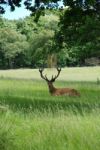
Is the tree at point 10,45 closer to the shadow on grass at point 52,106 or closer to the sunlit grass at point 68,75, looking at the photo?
the sunlit grass at point 68,75

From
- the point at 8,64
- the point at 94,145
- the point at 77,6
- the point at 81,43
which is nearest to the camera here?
the point at 94,145

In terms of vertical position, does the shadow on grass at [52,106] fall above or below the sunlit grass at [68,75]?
above

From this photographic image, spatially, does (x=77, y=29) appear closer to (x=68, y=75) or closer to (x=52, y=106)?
(x=52, y=106)

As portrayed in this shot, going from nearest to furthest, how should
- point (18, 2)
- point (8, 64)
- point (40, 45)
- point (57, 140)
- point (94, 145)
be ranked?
point (94, 145) < point (57, 140) < point (18, 2) < point (40, 45) < point (8, 64)

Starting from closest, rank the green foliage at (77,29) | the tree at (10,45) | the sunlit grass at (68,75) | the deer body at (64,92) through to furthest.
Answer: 1. the deer body at (64,92)
2. the green foliage at (77,29)
3. the sunlit grass at (68,75)
4. the tree at (10,45)

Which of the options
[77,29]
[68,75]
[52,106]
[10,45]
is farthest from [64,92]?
[10,45]

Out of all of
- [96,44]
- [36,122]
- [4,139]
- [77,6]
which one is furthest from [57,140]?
[96,44]

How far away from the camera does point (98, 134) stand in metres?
9.55

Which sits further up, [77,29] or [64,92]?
[77,29]

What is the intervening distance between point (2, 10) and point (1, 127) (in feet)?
31.3

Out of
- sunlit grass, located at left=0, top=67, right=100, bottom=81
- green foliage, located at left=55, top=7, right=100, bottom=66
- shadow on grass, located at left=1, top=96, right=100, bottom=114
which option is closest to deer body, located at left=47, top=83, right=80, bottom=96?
green foliage, located at left=55, top=7, right=100, bottom=66

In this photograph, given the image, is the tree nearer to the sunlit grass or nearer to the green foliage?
the sunlit grass

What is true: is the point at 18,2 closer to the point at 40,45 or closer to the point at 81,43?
the point at 81,43

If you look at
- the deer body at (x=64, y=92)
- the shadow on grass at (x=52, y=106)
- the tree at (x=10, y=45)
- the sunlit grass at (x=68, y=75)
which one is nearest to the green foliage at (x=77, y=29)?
the deer body at (x=64, y=92)
